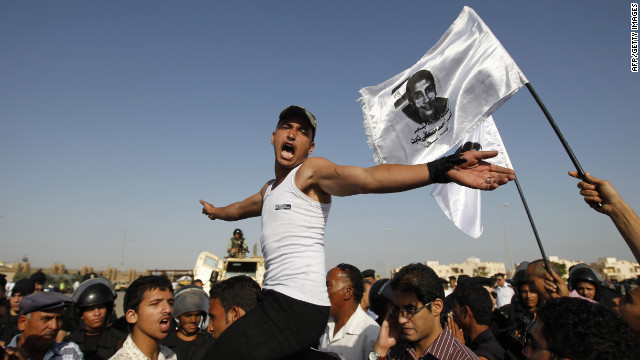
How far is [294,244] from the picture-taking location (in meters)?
2.23

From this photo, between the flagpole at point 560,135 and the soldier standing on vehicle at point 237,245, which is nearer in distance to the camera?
the flagpole at point 560,135

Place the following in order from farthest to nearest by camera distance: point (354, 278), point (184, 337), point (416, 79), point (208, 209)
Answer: point (184, 337), point (354, 278), point (416, 79), point (208, 209)

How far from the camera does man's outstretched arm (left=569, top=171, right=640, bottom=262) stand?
8.18 ft

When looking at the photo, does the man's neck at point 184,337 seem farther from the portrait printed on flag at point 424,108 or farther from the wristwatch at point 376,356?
the portrait printed on flag at point 424,108

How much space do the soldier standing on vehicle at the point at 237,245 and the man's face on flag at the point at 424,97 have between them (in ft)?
28.1

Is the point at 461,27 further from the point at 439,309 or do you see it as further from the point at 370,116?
the point at 439,309

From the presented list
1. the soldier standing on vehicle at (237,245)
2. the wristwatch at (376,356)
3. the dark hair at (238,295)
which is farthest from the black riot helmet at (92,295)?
the soldier standing on vehicle at (237,245)

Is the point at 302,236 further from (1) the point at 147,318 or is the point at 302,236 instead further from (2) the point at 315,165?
(1) the point at 147,318

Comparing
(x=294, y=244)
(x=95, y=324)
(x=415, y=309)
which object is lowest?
(x=95, y=324)

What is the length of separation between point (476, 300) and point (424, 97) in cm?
215

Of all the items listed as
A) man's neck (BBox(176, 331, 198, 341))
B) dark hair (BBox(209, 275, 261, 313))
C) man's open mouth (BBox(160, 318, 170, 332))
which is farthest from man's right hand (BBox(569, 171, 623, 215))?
man's neck (BBox(176, 331, 198, 341))

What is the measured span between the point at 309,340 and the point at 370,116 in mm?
2854

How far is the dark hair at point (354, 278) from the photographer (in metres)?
4.36

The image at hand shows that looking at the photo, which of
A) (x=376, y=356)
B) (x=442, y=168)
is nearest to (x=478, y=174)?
(x=442, y=168)
